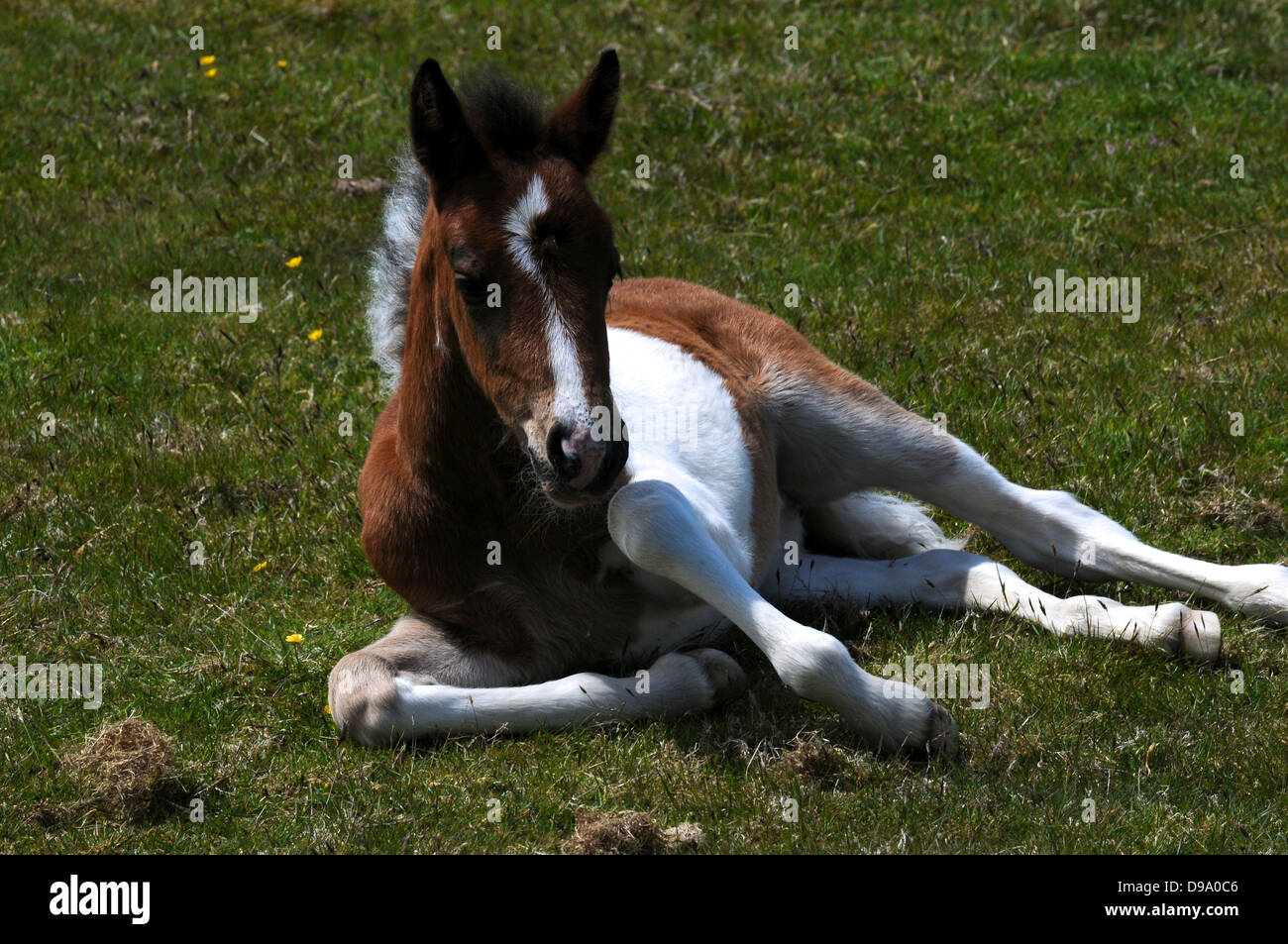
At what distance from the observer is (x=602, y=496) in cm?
401

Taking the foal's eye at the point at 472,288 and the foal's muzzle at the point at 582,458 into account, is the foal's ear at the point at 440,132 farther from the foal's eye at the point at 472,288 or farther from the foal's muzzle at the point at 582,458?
the foal's muzzle at the point at 582,458

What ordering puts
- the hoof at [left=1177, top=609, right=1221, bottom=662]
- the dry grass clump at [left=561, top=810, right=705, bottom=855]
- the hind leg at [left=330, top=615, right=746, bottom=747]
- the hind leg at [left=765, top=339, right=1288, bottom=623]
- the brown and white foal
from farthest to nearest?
the hind leg at [left=765, top=339, right=1288, bottom=623] → the hoof at [left=1177, top=609, right=1221, bottom=662] → the hind leg at [left=330, top=615, right=746, bottom=747] → the brown and white foal → the dry grass clump at [left=561, top=810, right=705, bottom=855]

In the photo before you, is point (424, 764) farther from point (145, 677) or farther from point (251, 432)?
point (251, 432)

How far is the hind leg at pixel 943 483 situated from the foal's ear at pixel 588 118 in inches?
59.9

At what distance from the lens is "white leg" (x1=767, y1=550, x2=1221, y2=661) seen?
4684mm

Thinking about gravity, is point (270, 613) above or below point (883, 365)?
below

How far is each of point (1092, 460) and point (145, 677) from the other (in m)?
3.79

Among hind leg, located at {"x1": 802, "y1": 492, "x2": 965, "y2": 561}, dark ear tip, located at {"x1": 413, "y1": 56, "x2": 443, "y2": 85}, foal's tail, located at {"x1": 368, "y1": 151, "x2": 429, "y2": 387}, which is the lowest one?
hind leg, located at {"x1": 802, "y1": 492, "x2": 965, "y2": 561}

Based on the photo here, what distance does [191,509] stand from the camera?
251 inches

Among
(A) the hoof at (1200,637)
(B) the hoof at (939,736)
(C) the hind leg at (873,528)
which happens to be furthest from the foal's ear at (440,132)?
(A) the hoof at (1200,637)

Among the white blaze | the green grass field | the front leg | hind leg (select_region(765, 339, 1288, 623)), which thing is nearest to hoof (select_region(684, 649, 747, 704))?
the green grass field

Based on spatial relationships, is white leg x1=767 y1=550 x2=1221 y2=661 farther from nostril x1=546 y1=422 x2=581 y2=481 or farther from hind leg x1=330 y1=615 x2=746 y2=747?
nostril x1=546 y1=422 x2=581 y2=481

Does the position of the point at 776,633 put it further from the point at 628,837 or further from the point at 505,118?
the point at 505,118
